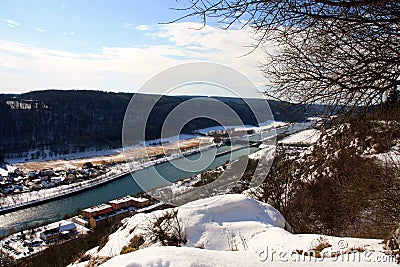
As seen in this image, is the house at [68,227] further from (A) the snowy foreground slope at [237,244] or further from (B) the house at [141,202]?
(A) the snowy foreground slope at [237,244]

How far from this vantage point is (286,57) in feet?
7.76

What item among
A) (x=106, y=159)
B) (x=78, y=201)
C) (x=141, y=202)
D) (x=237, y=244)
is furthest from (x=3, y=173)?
(x=237, y=244)

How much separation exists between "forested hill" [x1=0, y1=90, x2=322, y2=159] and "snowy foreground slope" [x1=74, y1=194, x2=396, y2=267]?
4111 centimetres

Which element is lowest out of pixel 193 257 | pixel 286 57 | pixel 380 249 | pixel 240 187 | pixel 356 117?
pixel 240 187

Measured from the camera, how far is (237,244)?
4195 millimetres

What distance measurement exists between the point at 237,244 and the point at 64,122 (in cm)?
7030

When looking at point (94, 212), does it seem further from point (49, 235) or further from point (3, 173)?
point (3, 173)

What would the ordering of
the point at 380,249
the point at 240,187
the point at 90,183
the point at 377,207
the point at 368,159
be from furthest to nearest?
1. the point at 90,183
2. the point at 240,187
3. the point at 368,159
4. the point at 377,207
5. the point at 380,249

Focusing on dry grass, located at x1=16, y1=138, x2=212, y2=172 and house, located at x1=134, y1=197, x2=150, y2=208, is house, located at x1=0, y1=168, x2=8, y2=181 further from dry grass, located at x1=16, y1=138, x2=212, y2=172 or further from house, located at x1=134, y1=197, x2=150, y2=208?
house, located at x1=134, y1=197, x2=150, y2=208

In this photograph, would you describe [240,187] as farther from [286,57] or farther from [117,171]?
[117,171]

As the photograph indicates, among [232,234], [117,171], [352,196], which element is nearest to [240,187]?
[352,196]

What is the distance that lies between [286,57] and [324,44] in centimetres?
33

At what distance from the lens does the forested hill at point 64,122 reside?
178ft

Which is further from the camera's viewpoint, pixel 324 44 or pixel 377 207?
pixel 377 207
